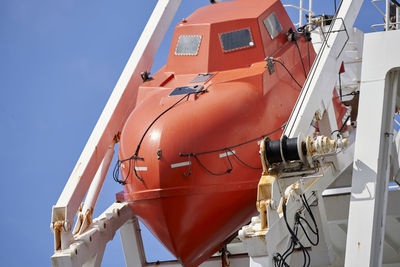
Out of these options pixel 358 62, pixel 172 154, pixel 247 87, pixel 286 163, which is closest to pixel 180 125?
pixel 172 154

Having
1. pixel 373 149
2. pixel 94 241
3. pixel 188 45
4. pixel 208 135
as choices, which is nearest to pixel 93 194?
pixel 94 241

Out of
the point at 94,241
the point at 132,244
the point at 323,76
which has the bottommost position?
the point at 132,244

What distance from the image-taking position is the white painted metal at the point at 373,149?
251 inches

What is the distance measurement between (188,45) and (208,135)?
5.94 feet

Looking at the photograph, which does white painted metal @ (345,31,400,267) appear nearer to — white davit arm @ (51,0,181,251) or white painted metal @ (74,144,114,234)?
white davit arm @ (51,0,181,251)

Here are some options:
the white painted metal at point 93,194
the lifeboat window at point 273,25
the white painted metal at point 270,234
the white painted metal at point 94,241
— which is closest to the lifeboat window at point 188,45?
the lifeboat window at point 273,25

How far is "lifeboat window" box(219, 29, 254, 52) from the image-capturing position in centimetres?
868

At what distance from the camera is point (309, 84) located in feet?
24.0

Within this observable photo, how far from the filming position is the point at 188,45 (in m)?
8.90

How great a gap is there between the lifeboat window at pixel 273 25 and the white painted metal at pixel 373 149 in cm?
213

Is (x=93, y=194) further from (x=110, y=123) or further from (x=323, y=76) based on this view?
(x=323, y=76)

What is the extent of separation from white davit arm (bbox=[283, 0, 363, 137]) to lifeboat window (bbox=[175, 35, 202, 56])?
1639mm

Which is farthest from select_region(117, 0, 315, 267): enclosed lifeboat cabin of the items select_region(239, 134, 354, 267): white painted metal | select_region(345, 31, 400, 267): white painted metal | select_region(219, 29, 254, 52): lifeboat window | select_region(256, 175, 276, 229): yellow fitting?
select_region(345, 31, 400, 267): white painted metal

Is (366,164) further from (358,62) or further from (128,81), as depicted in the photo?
(358,62)
